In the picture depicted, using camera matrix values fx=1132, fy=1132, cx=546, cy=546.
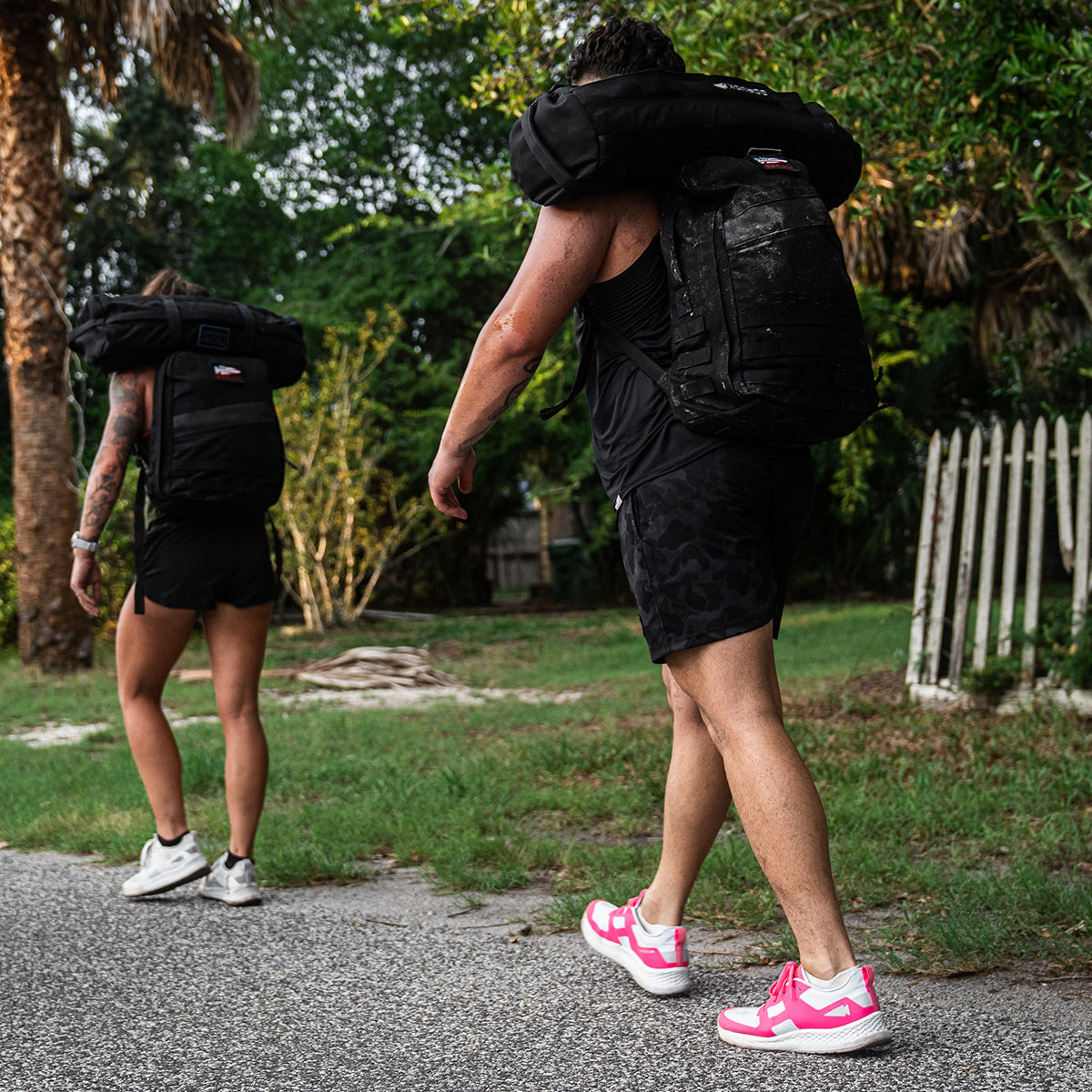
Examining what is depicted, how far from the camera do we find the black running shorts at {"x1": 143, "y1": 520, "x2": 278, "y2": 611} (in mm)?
3465

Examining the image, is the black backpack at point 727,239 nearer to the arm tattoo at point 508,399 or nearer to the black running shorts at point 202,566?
the arm tattoo at point 508,399

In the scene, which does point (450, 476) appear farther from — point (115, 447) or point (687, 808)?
point (115, 447)

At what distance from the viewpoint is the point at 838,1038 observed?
2.12m

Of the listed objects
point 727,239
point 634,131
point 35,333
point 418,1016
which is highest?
point 35,333

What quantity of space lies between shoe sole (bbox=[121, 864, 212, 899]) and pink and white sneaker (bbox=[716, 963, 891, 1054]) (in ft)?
6.38

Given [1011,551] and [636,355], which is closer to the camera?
[636,355]

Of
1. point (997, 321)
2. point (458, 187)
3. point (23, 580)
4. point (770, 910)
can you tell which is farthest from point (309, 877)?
point (458, 187)

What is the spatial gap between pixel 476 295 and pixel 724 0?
15.5 m

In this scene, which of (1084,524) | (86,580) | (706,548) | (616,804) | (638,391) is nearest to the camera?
(706,548)

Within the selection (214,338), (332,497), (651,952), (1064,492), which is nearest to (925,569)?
(1064,492)

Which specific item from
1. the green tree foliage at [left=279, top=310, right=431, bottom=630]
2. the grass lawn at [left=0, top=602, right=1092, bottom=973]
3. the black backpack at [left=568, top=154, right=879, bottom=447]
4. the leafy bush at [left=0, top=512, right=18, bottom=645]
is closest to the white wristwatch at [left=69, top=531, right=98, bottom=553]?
the grass lawn at [left=0, top=602, right=1092, bottom=973]

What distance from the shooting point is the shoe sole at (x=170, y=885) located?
3.45m

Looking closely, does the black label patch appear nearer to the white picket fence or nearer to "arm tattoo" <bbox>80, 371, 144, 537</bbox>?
"arm tattoo" <bbox>80, 371, 144, 537</bbox>

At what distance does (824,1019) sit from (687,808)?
0.55 m
